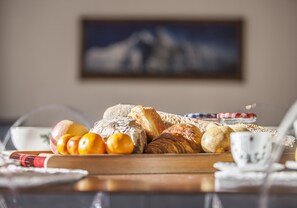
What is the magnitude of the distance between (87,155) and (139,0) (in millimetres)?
4424

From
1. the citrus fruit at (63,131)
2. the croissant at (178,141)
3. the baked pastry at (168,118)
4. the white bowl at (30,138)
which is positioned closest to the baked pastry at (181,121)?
the baked pastry at (168,118)

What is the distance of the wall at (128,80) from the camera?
5.53m

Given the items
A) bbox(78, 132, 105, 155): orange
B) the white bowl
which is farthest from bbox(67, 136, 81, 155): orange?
the white bowl

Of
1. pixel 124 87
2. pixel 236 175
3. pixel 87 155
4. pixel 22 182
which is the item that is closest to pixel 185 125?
pixel 87 155

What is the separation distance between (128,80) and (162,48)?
45 cm

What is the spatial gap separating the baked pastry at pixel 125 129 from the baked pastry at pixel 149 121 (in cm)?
7

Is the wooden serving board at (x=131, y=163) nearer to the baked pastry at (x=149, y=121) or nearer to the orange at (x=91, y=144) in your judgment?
the orange at (x=91, y=144)

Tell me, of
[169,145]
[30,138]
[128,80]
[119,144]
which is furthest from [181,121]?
[128,80]

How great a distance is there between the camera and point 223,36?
5555 millimetres

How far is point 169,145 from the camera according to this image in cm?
134

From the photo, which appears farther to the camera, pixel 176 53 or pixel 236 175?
pixel 176 53

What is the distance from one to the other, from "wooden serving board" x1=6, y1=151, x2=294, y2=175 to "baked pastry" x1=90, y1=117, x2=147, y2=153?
0.29ft

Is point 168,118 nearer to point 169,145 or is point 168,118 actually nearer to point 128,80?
point 169,145

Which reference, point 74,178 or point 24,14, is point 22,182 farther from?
point 24,14
